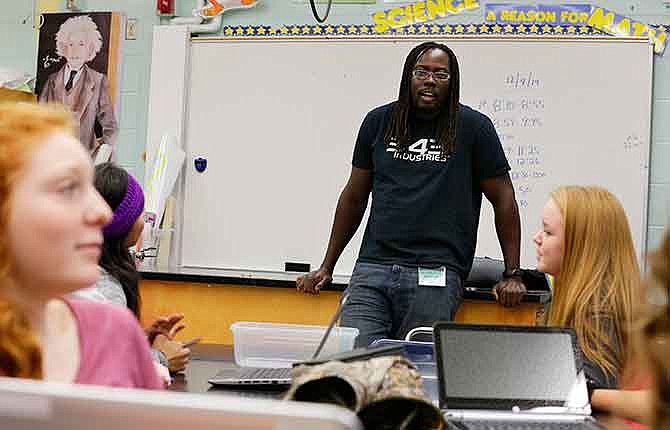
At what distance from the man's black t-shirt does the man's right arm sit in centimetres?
10

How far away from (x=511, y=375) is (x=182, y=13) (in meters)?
3.51

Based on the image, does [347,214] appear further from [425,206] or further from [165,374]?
[165,374]

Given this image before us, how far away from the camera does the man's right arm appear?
274 cm

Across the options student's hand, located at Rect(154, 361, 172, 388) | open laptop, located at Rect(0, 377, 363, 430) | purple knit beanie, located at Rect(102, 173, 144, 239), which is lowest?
student's hand, located at Rect(154, 361, 172, 388)

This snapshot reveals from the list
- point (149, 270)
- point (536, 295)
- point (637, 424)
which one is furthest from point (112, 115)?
point (637, 424)

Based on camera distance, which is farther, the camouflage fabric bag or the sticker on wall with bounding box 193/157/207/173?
the sticker on wall with bounding box 193/157/207/173

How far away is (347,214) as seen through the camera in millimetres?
2854

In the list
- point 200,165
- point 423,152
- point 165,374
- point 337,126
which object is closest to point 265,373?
point 165,374

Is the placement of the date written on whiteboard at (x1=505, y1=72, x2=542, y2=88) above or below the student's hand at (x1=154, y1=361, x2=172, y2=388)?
above

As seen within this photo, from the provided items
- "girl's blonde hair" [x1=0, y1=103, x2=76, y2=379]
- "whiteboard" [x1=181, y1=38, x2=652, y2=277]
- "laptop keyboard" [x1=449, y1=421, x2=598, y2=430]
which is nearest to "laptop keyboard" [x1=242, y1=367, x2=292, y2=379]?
"laptop keyboard" [x1=449, y1=421, x2=598, y2=430]

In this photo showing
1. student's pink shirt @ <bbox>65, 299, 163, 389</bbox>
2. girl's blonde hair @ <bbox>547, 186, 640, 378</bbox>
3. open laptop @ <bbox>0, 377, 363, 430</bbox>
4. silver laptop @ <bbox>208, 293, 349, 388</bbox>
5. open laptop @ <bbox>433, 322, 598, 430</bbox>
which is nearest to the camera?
open laptop @ <bbox>0, 377, 363, 430</bbox>

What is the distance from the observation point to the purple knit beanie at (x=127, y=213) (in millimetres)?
1975

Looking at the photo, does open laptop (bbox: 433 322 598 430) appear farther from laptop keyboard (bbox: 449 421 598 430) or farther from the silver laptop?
the silver laptop

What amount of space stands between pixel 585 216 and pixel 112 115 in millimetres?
3010
